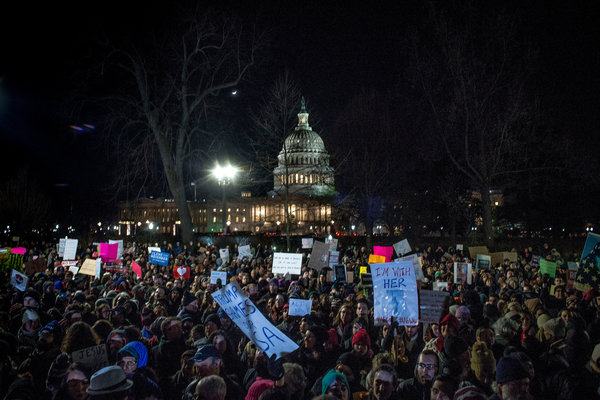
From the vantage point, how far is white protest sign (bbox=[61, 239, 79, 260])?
13445mm

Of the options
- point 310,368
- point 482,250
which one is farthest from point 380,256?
point 310,368

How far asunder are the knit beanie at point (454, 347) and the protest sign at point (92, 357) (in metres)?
3.29

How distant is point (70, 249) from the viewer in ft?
44.5

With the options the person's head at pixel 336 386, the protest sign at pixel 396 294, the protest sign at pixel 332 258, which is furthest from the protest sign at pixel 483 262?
the person's head at pixel 336 386

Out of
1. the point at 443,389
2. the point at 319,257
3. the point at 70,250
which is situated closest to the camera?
the point at 443,389

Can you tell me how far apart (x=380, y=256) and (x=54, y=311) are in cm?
715

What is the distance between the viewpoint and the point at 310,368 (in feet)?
17.4

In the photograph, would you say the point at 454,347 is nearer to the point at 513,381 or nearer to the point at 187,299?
the point at 513,381

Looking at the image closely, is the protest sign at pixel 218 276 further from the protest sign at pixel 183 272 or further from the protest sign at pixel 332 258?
the protest sign at pixel 332 258

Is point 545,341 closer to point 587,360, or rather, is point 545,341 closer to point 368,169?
point 587,360

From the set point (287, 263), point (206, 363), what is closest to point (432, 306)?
point (206, 363)

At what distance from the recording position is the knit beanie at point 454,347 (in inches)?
193

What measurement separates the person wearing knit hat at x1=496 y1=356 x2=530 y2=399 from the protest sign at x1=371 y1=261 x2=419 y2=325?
1.66 metres

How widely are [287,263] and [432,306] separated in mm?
5710
